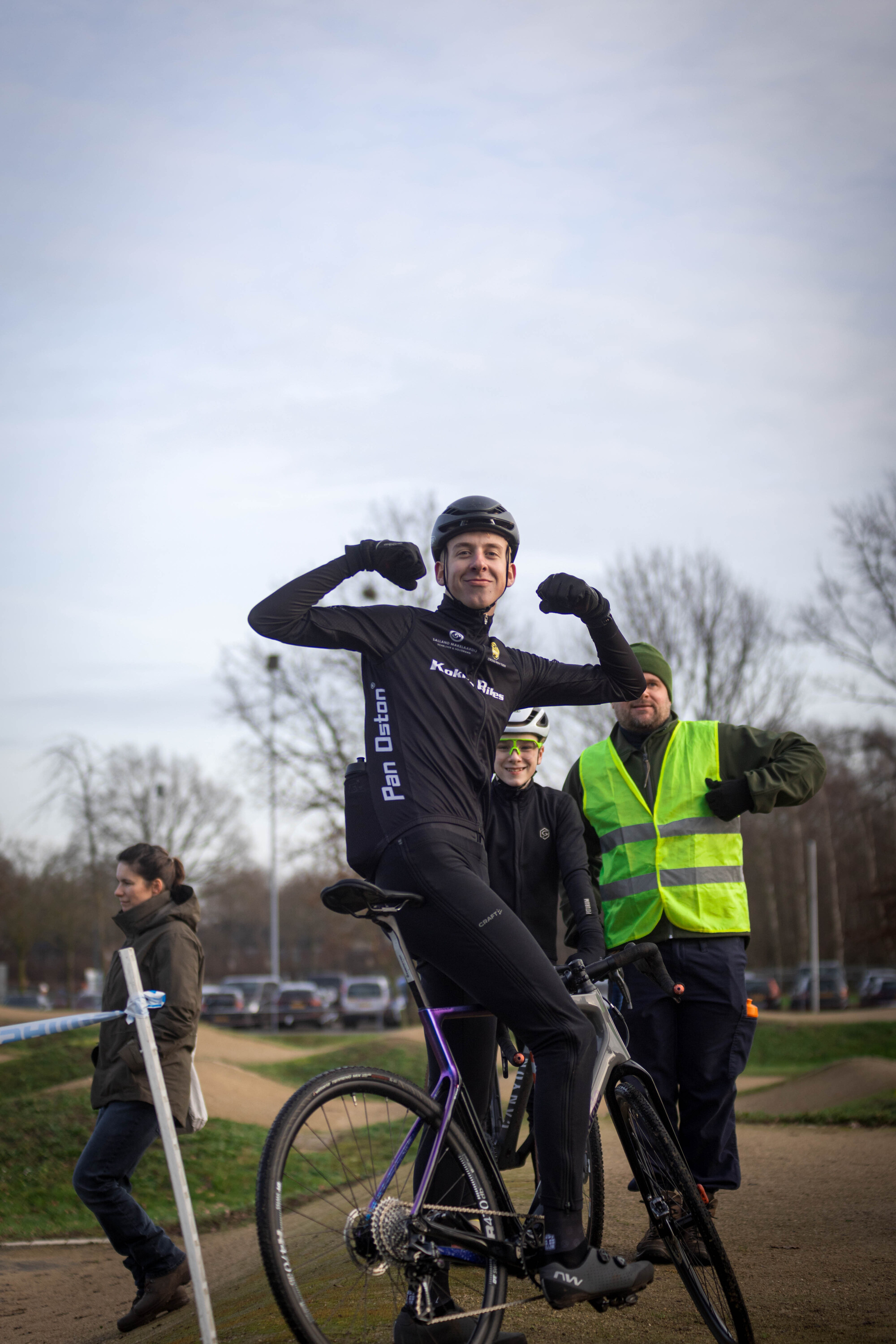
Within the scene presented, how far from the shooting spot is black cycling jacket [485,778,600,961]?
5074 mm

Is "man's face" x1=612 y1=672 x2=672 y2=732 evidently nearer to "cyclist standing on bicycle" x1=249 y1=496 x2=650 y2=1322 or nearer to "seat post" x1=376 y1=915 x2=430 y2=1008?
"cyclist standing on bicycle" x1=249 y1=496 x2=650 y2=1322

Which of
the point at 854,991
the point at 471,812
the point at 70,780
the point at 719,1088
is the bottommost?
the point at 854,991

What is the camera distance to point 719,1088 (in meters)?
4.57

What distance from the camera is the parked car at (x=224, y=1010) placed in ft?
118

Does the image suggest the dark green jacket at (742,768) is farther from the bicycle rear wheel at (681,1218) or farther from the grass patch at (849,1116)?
the grass patch at (849,1116)

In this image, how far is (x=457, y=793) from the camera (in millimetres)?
3172

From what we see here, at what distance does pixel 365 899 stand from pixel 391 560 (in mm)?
932

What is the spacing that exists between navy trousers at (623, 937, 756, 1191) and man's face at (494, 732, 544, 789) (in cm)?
96

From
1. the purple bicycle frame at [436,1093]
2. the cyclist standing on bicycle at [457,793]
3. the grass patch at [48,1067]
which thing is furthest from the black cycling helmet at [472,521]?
the grass patch at [48,1067]

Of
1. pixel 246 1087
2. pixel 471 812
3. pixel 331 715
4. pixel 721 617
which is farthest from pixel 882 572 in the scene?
pixel 471 812

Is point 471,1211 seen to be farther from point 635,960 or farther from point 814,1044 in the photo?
point 814,1044

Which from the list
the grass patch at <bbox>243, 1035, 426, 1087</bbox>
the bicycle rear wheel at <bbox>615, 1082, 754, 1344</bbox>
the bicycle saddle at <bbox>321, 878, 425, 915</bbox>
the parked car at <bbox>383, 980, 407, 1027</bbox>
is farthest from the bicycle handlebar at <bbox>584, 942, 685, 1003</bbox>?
the parked car at <bbox>383, 980, 407, 1027</bbox>

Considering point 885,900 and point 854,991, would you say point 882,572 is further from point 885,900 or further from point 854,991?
point 854,991

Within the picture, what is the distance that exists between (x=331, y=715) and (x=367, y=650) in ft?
83.6
